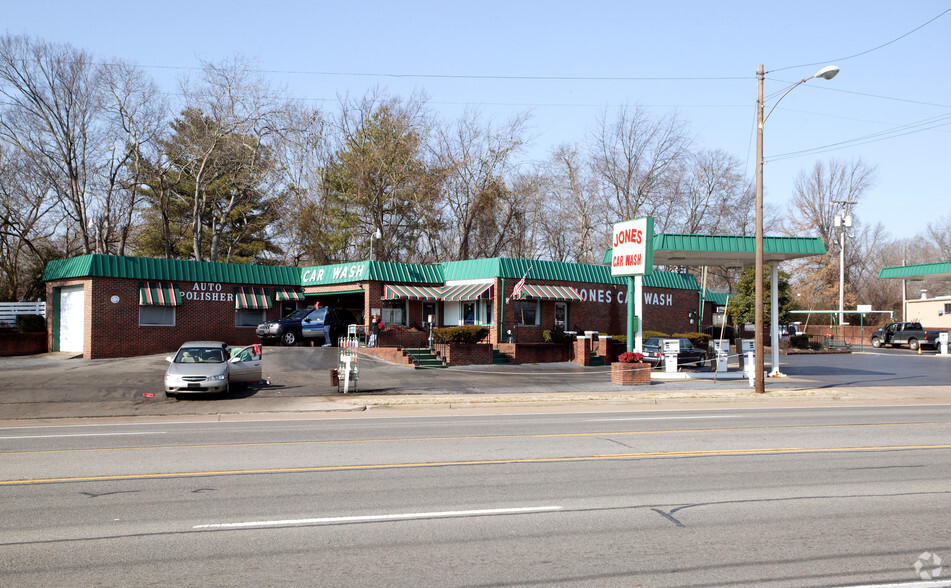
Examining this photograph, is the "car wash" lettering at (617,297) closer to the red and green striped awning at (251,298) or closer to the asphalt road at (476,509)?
the red and green striped awning at (251,298)

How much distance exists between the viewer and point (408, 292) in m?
34.6

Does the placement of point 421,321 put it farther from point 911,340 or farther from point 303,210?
point 911,340

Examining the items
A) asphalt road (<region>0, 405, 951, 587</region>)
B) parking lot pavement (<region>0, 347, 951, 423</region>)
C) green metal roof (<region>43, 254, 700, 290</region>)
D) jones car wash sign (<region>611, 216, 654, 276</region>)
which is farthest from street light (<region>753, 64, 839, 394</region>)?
green metal roof (<region>43, 254, 700, 290</region>)

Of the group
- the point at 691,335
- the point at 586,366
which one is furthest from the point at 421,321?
the point at 691,335

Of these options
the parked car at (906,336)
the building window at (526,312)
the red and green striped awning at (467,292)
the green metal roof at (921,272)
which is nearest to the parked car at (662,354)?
the building window at (526,312)

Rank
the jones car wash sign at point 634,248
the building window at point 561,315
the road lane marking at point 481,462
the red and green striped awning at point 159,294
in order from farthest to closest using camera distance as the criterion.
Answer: the building window at point 561,315, the red and green striped awning at point 159,294, the jones car wash sign at point 634,248, the road lane marking at point 481,462

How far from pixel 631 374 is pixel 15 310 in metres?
29.0

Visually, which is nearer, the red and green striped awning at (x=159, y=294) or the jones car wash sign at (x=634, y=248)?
the jones car wash sign at (x=634, y=248)

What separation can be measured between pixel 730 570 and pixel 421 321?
31.2 m

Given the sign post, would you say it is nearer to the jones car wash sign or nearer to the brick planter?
the jones car wash sign

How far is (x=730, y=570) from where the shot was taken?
216 inches

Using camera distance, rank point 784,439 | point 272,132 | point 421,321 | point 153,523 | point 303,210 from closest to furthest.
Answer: point 153,523 < point 784,439 < point 421,321 < point 272,132 < point 303,210

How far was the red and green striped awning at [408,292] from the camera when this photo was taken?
34.4 m

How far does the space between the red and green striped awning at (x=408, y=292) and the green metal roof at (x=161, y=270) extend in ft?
21.1
